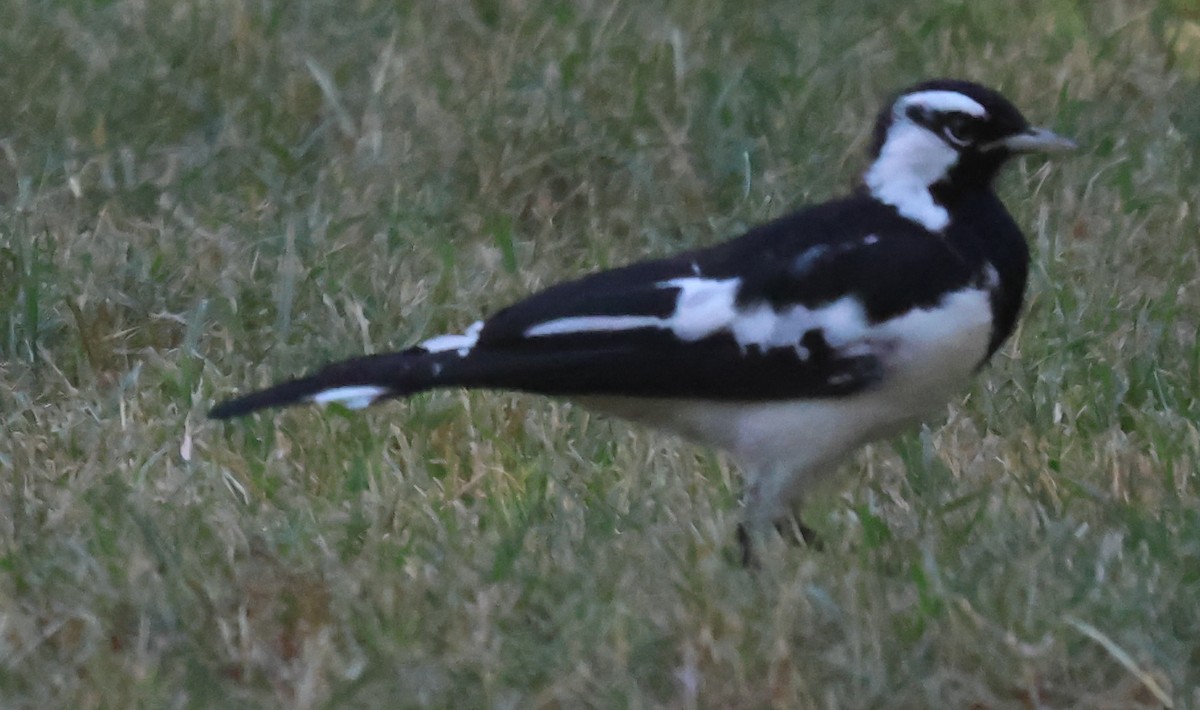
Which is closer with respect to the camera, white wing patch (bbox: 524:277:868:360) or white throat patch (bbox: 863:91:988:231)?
white wing patch (bbox: 524:277:868:360)

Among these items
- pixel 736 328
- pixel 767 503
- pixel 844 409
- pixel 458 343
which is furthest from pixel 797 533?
pixel 458 343

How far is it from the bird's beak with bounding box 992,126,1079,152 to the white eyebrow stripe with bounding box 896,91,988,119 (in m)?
0.06

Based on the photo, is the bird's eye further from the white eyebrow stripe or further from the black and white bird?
the black and white bird

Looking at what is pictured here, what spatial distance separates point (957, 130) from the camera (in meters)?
3.53

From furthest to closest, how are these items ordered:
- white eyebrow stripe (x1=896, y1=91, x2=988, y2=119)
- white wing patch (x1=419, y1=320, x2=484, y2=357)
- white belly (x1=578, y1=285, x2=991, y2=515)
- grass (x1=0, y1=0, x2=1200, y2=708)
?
white eyebrow stripe (x1=896, y1=91, x2=988, y2=119), white wing patch (x1=419, y1=320, x2=484, y2=357), white belly (x1=578, y1=285, x2=991, y2=515), grass (x1=0, y1=0, x2=1200, y2=708)

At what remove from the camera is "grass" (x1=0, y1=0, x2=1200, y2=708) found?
9.56 feet

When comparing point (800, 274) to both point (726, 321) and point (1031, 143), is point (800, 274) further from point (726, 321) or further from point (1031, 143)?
point (1031, 143)

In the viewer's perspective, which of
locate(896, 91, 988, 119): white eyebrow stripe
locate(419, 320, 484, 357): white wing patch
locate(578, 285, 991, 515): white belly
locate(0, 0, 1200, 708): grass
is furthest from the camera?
locate(896, 91, 988, 119): white eyebrow stripe

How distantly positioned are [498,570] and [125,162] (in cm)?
241

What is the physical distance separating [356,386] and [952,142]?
3.38 ft

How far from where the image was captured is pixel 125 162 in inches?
206

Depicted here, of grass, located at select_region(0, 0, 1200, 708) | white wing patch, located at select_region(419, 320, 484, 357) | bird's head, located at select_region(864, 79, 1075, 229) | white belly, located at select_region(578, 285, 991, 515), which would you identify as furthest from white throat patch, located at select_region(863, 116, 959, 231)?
white wing patch, located at select_region(419, 320, 484, 357)

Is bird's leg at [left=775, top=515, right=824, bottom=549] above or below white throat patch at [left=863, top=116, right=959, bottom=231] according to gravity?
below

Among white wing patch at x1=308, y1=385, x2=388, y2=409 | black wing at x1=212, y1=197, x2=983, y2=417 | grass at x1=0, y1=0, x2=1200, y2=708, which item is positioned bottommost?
grass at x1=0, y1=0, x2=1200, y2=708
